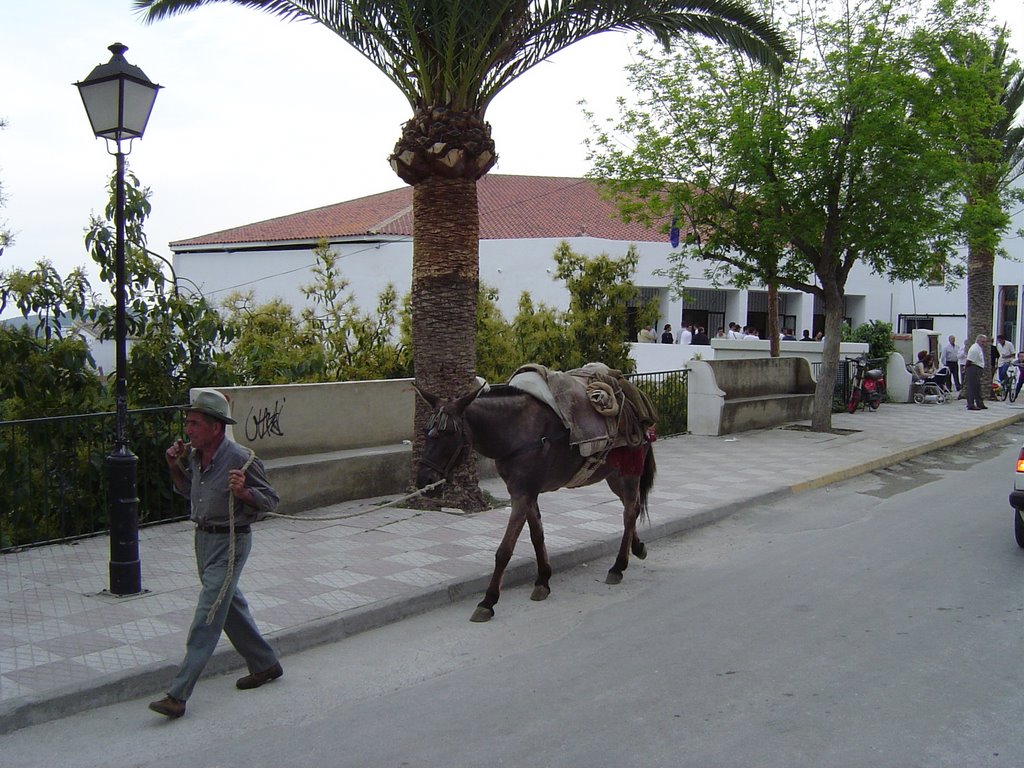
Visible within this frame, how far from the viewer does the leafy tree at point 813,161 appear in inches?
591

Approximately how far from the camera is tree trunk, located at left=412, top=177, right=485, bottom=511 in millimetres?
10008

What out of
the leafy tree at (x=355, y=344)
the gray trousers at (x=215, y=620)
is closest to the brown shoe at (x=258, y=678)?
the gray trousers at (x=215, y=620)

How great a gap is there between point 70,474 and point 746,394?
13.2m

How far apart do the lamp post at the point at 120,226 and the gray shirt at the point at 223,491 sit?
6.56 feet

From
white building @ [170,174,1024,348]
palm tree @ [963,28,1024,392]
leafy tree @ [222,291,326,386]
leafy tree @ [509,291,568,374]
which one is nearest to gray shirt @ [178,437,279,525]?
leafy tree @ [222,291,326,386]

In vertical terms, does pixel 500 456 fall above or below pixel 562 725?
above

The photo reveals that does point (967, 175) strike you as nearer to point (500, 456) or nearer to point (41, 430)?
point (500, 456)

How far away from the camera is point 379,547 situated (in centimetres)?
→ 859

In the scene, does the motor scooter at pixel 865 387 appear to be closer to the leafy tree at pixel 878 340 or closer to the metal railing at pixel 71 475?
the leafy tree at pixel 878 340

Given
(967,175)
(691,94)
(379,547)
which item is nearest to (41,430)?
(379,547)

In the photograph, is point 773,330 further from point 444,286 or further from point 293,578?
point 293,578

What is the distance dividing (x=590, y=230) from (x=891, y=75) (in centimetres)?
2120

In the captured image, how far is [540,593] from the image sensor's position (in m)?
7.41

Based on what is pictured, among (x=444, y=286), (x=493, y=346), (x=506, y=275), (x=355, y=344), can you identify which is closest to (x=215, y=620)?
(x=444, y=286)
